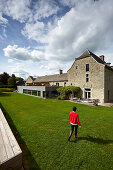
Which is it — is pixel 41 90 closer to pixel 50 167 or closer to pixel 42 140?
pixel 42 140

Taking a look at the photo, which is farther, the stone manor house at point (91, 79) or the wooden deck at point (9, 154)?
the stone manor house at point (91, 79)

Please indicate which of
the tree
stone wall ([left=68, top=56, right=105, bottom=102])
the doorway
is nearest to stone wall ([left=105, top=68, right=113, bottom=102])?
stone wall ([left=68, top=56, right=105, bottom=102])

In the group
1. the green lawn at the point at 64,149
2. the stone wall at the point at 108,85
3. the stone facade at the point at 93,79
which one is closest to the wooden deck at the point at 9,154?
the green lawn at the point at 64,149

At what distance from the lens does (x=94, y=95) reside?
18.7 m

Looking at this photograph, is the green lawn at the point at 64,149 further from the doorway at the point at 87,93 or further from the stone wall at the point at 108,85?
the stone wall at the point at 108,85

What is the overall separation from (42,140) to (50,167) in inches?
67.0

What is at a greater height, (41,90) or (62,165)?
(41,90)

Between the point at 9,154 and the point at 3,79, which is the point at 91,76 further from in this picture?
the point at 3,79

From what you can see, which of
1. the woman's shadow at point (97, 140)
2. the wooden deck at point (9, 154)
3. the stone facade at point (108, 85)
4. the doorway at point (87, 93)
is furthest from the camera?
the doorway at point (87, 93)

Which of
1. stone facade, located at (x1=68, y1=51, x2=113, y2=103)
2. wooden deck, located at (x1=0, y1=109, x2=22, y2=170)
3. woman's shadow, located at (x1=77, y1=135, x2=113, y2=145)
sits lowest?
woman's shadow, located at (x1=77, y1=135, x2=113, y2=145)

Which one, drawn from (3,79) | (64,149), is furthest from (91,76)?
(3,79)

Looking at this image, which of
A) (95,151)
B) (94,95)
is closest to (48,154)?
(95,151)

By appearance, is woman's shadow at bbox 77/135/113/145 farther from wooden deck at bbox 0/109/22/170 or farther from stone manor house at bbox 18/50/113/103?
stone manor house at bbox 18/50/113/103

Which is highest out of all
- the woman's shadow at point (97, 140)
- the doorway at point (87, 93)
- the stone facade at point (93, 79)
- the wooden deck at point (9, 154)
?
the stone facade at point (93, 79)
